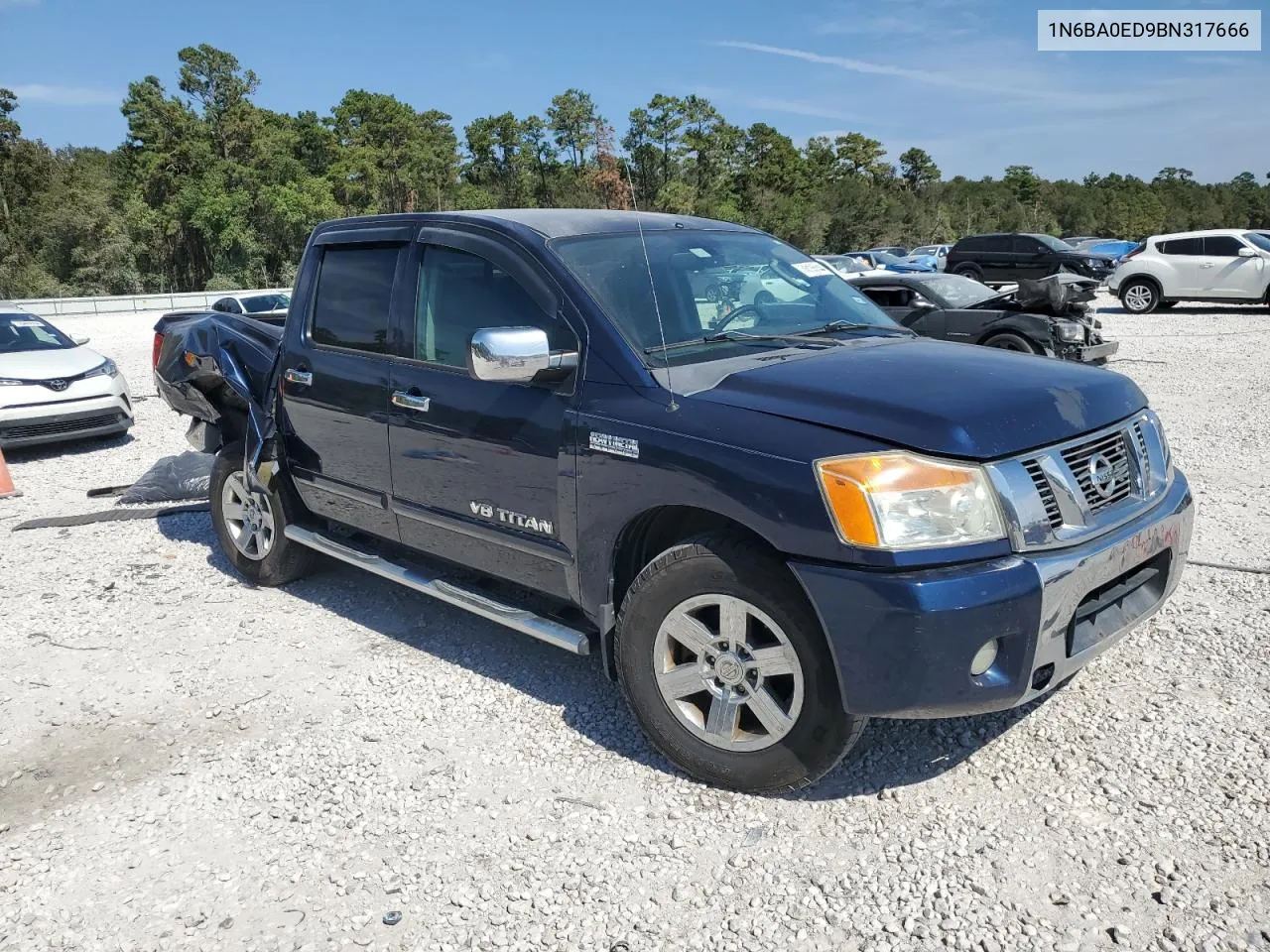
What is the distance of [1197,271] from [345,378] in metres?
20.4

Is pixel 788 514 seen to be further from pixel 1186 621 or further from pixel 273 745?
pixel 1186 621

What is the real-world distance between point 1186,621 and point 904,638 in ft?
8.17

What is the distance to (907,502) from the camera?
2.76 m

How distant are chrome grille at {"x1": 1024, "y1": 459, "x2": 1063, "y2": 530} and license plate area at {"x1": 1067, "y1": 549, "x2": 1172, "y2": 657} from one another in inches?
11.8

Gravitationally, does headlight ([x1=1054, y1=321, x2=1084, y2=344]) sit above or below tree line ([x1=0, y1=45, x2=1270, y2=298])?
below

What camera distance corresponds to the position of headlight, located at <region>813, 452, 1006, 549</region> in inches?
108

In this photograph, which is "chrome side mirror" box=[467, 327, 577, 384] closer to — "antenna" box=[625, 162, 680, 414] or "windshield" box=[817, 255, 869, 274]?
"antenna" box=[625, 162, 680, 414]

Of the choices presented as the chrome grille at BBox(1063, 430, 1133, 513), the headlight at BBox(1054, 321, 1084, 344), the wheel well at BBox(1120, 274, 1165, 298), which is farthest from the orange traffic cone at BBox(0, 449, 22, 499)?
the wheel well at BBox(1120, 274, 1165, 298)

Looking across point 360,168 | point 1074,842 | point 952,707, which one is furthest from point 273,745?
point 360,168

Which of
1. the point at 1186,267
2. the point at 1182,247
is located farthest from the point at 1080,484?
the point at 1182,247

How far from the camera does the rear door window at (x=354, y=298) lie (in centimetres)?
439

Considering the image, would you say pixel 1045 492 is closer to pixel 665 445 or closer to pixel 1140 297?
pixel 665 445

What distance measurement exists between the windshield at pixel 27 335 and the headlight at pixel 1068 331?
10762mm

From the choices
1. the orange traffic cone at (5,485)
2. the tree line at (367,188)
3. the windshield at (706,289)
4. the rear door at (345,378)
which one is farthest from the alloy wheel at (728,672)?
the tree line at (367,188)
